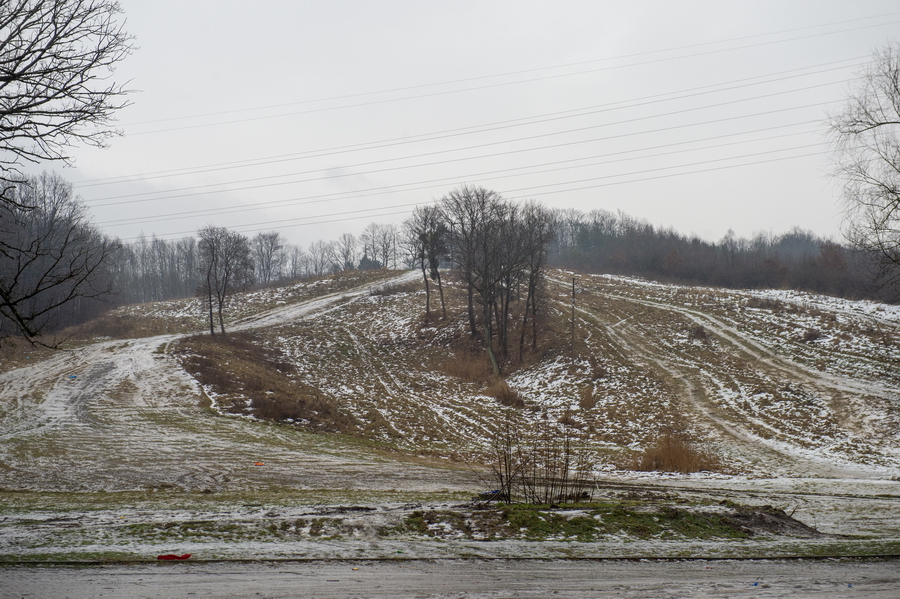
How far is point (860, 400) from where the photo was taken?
21.9 meters

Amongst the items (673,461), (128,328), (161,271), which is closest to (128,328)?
(128,328)

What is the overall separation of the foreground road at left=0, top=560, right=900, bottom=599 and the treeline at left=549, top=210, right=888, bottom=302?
1206cm

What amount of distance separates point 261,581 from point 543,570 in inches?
138

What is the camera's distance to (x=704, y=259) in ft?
271

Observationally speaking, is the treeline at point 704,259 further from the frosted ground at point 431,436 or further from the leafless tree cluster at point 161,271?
the leafless tree cluster at point 161,271

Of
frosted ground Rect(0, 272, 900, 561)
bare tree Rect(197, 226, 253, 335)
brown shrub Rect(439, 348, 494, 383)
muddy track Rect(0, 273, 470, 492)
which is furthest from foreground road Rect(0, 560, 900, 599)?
bare tree Rect(197, 226, 253, 335)

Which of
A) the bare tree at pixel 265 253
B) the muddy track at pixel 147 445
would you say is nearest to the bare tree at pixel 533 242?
the muddy track at pixel 147 445

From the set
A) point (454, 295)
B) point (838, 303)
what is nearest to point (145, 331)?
point (454, 295)

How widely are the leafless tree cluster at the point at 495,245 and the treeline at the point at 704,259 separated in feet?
41.3

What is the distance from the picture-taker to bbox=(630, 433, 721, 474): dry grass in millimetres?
15992

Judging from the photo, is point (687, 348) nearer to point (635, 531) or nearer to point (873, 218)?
point (873, 218)

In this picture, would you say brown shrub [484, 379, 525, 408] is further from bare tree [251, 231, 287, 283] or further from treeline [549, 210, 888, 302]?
bare tree [251, 231, 287, 283]

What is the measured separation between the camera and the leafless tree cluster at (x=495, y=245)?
126ft

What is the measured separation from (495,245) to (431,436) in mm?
19928
